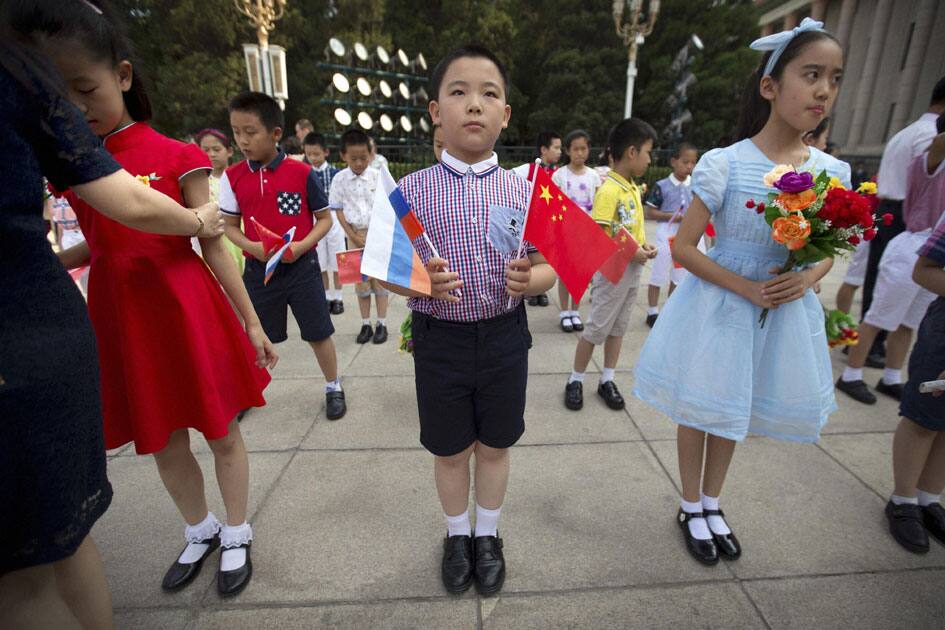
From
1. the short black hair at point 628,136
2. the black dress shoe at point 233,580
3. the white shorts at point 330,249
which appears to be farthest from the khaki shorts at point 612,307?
the white shorts at point 330,249

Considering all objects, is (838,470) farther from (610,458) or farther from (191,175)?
(191,175)

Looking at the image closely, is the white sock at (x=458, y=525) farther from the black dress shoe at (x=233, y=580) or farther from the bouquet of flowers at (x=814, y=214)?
the bouquet of flowers at (x=814, y=214)

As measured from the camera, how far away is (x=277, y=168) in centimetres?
311

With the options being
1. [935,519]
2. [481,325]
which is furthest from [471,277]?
[935,519]

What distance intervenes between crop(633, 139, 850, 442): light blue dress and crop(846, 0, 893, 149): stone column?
112ft

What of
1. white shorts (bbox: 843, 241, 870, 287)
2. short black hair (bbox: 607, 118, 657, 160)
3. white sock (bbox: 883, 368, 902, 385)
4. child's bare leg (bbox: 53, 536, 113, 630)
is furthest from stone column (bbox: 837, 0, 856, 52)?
child's bare leg (bbox: 53, 536, 113, 630)

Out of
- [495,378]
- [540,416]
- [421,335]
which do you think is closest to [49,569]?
[421,335]

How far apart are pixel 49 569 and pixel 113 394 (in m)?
0.76

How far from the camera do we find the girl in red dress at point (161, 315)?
66.2 inches

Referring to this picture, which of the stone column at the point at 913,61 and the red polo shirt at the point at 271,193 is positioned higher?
the stone column at the point at 913,61

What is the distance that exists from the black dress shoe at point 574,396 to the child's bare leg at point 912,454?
67.8 inches

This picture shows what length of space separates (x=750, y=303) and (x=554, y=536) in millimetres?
→ 1353

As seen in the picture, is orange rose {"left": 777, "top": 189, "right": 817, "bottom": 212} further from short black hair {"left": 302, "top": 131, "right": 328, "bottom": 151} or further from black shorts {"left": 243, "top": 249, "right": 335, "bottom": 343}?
short black hair {"left": 302, "top": 131, "right": 328, "bottom": 151}

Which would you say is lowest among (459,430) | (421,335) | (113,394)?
(459,430)
